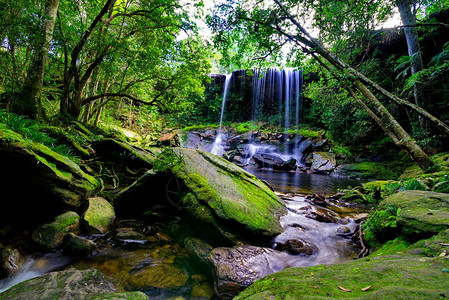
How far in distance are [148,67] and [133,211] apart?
5553mm

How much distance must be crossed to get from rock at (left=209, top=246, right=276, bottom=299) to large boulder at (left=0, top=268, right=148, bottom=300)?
2.86 feet

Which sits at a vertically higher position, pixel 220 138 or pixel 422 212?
pixel 220 138

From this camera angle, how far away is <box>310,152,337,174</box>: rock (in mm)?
13332

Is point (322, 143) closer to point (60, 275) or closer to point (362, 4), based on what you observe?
point (362, 4)

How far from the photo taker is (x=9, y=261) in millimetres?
2320

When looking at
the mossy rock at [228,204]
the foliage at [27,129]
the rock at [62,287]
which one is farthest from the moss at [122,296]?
the foliage at [27,129]

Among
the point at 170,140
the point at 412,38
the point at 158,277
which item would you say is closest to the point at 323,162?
the point at 412,38

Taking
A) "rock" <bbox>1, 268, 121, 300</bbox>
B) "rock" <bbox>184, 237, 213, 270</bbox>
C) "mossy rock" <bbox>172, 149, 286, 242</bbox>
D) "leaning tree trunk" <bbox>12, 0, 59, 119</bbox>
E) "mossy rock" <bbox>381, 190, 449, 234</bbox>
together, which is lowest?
"rock" <bbox>184, 237, 213, 270</bbox>

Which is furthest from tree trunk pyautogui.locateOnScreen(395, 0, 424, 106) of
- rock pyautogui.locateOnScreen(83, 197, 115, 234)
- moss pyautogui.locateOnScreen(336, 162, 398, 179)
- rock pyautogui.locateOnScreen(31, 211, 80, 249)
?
rock pyautogui.locateOnScreen(31, 211, 80, 249)

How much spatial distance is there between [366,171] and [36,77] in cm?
1588

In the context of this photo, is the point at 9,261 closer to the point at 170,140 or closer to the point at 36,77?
the point at 36,77

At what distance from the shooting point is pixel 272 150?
18375 mm

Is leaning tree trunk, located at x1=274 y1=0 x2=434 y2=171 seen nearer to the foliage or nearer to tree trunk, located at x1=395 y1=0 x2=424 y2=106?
tree trunk, located at x1=395 y1=0 x2=424 y2=106

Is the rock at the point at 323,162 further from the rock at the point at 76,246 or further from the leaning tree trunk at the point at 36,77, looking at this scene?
the leaning tree trunk at the point at 36,77
